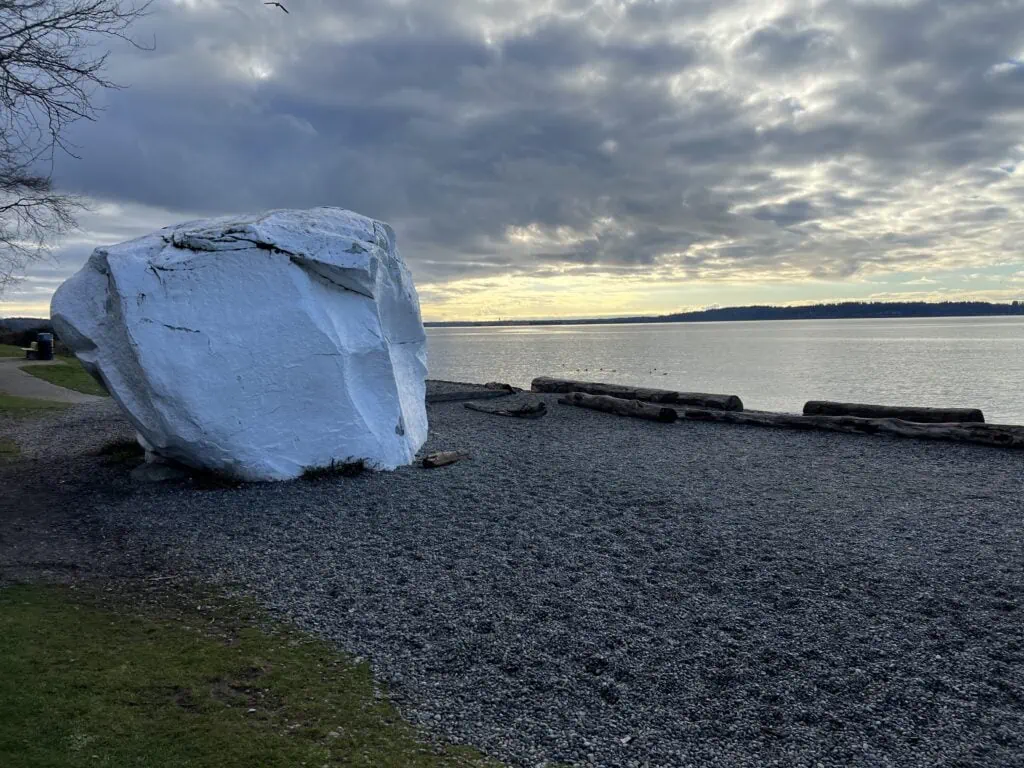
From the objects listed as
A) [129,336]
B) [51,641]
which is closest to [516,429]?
[129,336]

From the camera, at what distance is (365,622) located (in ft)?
19.8

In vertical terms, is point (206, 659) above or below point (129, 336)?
below

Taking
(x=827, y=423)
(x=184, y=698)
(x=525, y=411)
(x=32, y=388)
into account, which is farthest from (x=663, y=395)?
(x=32, y=388)

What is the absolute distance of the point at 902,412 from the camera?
1625cm

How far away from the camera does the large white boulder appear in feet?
32.6

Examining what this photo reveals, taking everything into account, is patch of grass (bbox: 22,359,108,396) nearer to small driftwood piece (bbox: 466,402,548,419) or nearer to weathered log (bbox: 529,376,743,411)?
small driftwood piece (bbox: 466,402,548,419)

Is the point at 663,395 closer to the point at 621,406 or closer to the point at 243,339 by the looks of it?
the point at 621,406

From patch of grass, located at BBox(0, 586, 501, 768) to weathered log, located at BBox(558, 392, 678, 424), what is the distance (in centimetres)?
1333

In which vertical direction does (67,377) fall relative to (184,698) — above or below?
above

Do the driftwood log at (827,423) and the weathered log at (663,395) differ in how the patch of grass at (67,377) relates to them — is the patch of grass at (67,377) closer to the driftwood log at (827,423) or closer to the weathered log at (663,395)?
the weathered log at (663,395)

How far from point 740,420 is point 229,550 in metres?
13.0

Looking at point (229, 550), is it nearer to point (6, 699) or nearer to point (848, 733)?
point (6, 699)

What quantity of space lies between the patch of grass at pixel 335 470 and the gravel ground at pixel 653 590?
34 centimetres

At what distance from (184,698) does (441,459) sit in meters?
7.79
